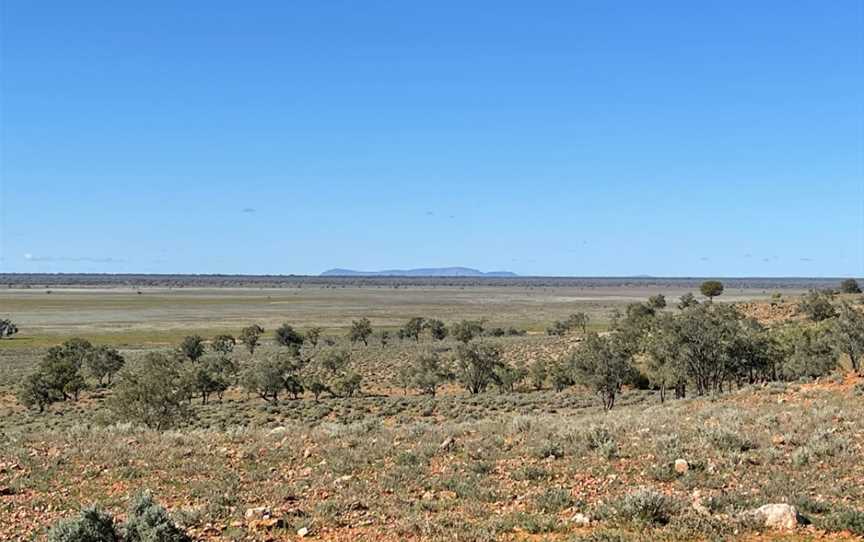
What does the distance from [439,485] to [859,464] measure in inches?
283

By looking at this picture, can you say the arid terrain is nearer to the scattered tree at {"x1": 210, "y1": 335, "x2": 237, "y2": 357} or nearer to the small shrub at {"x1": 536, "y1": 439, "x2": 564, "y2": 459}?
the small shrub at {"x1": 536, "y1": 439, "x2": 564, "y2": 459}

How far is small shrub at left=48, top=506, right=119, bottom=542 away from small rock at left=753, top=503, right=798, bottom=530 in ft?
26.2

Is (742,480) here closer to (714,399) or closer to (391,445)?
(391,445)

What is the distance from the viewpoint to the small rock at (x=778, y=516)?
27.5ft

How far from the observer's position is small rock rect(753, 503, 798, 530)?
8.38 metres

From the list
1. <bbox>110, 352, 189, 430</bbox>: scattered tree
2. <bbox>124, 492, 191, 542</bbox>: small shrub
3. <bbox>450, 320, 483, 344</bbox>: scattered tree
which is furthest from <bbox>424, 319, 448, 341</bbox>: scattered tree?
<bbox>124, 492, 191, 542</bbox>: small shrub

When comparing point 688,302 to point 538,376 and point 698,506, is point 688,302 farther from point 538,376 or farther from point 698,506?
point 698,506

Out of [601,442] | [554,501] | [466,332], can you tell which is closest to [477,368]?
[466,332]

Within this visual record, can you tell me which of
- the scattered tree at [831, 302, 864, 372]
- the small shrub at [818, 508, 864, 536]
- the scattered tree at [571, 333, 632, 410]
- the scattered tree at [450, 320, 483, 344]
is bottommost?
the scattered tree at [450, 320, 483, 344]

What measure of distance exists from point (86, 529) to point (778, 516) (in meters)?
8.35

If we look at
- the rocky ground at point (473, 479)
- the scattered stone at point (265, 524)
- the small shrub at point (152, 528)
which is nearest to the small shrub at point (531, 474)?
the rocky ground at point (473, 479)

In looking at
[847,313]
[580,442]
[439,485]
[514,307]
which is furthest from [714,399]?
[514,307]

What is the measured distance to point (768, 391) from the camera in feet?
80.8

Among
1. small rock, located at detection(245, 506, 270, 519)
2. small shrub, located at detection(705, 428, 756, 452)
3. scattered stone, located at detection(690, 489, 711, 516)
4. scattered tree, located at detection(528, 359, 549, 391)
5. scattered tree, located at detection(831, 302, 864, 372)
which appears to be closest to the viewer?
scattered stone, located at detection(690, 489, 711, 516)
